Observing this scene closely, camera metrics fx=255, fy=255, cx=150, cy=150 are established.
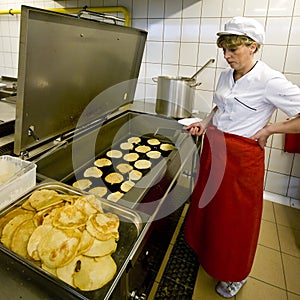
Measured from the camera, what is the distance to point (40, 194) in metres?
0.86

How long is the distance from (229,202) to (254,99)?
0.50 metres

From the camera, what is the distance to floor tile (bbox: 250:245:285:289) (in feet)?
4.94

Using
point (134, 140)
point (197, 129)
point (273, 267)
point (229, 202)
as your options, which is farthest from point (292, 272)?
point (134, 140)

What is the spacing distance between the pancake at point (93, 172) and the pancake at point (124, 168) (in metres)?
0.10

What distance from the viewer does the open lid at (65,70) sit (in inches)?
34.9

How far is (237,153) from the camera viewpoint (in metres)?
1.18

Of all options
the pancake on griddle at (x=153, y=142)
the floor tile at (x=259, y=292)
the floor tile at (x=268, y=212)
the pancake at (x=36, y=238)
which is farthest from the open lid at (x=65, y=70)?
the floor tile at (x=268, y=212)

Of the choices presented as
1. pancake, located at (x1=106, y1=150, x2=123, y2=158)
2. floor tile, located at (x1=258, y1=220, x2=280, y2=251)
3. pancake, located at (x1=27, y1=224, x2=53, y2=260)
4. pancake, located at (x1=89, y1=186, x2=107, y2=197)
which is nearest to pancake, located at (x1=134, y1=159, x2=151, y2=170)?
pancake, located at (x1=106, y1=150, x2=123, y2=158)

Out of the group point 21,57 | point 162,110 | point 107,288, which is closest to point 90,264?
point 107,288

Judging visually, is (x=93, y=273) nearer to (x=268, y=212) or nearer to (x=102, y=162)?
(x=102, y=162)

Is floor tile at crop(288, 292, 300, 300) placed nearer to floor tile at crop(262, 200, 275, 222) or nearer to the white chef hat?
floor tile at crop(262, 200, 275, 222)

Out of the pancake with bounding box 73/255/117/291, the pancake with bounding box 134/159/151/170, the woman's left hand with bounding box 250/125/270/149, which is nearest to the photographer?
the pancake with bounding box 73/255/117/291

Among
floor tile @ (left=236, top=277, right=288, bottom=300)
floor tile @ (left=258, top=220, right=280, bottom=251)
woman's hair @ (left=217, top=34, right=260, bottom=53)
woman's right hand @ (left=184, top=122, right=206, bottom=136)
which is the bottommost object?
floor tile @ (left=236, top=277, right=288, bottom=300)

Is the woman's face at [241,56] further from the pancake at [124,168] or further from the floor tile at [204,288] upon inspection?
the floor tile at [204,288]
